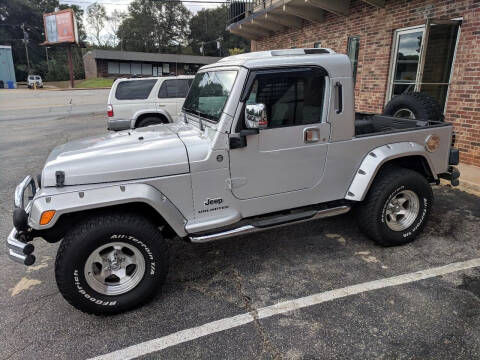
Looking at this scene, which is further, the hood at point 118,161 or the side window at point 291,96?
the side window at point 291,96

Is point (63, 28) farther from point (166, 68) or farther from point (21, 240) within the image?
point (21, 240)

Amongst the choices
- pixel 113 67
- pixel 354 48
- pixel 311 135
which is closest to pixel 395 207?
pixel 311 135

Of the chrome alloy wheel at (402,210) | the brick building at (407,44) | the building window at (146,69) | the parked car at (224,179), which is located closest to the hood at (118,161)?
the parked car at (224,179)

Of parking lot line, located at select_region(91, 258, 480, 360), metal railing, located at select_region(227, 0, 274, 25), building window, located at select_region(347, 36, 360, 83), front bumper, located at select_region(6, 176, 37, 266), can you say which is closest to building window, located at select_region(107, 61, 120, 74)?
metal railing, located at select_region(227, 0, 274, 25)

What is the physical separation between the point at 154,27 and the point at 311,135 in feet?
270

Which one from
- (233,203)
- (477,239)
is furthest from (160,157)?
(477,239)

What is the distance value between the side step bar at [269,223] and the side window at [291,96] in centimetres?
89

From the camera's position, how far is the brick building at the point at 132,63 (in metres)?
49.7

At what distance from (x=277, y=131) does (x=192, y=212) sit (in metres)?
→ 1.05

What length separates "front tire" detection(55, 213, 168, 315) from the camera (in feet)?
8.63

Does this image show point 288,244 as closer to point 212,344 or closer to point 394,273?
point 394,273

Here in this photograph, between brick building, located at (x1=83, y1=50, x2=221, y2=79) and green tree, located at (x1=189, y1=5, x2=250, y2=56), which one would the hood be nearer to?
brick building, located at (x1=83, y1=50, x2=221, y2=79)

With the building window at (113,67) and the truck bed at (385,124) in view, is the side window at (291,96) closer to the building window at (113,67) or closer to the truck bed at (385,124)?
the truck bed at (385,124)

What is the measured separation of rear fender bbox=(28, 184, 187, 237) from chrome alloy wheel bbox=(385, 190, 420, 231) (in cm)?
236
